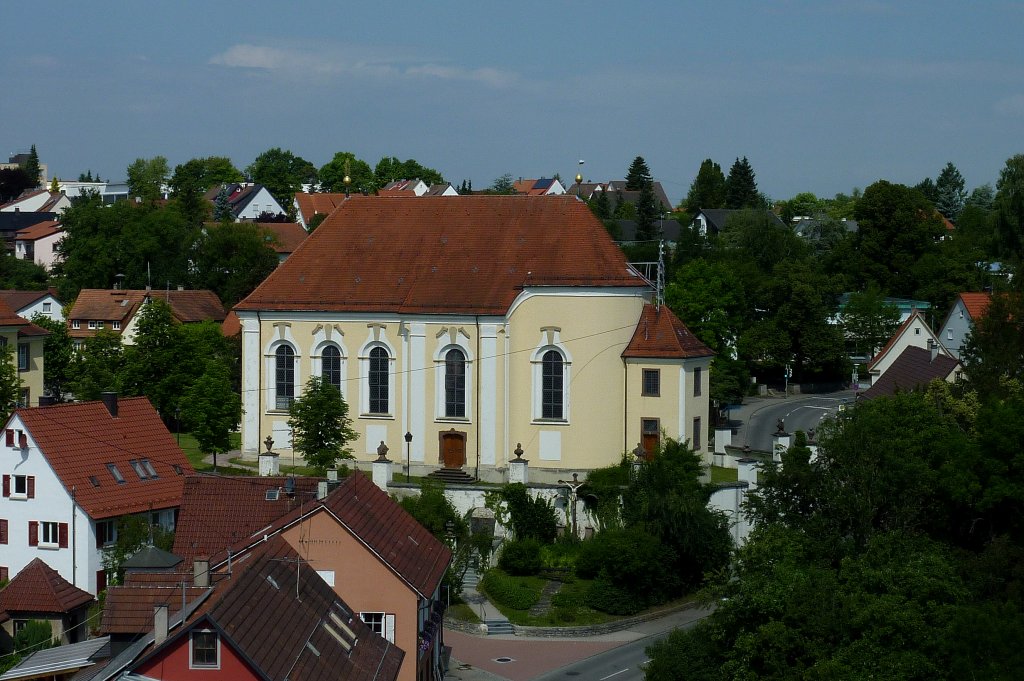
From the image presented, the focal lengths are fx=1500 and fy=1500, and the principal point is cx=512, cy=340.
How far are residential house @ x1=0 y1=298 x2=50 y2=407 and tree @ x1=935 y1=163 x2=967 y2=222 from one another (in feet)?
336

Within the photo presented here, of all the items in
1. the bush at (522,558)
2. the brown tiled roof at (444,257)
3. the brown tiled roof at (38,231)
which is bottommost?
the bush at (522,558)

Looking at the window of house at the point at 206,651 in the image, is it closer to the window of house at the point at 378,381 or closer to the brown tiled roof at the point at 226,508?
the brown tiled roof at the point at 226,508

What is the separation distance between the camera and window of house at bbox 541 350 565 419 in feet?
188

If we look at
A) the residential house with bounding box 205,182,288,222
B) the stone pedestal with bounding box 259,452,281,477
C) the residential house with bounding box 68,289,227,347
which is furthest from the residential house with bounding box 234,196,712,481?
the residential house with bounding box 205,182,288,222

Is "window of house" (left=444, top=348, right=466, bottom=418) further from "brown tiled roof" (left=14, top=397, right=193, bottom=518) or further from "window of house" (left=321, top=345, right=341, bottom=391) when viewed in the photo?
"brown tiled roof" (left=14, top=397, right=193, bottom=518)

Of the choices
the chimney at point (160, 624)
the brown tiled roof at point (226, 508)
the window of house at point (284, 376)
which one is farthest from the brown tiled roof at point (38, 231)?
the chimney at point (160, 624)

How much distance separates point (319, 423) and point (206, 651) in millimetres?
27459

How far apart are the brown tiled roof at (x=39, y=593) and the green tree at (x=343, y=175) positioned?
113 m

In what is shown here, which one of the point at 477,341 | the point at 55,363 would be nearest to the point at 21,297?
the point at 55,363

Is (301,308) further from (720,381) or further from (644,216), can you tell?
(644,216)

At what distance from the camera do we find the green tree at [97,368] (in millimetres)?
65938

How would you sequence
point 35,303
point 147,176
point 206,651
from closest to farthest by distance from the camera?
point 206,651, point 35,303, point 147,176

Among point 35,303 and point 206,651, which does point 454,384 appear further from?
point 35,303

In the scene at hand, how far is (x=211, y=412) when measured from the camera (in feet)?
193
